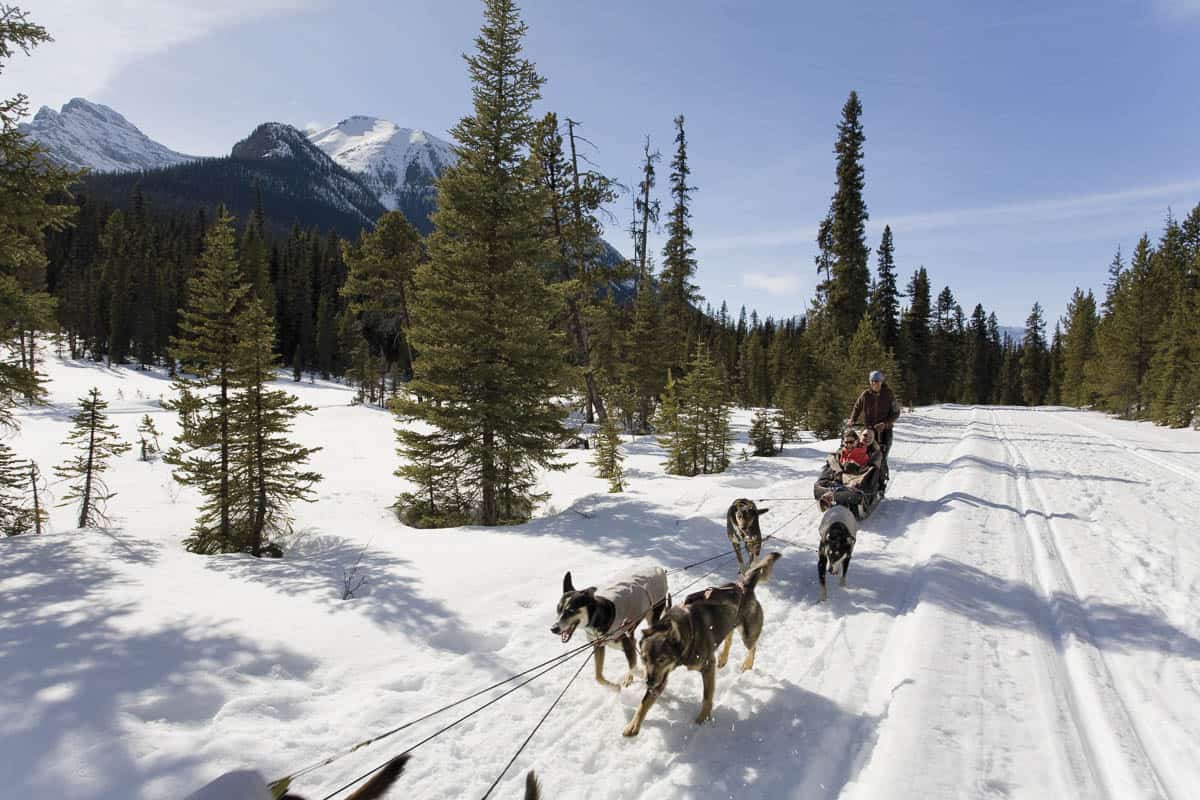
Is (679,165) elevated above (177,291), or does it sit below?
above

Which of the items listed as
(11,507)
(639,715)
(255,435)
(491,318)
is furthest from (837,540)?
(11,507)

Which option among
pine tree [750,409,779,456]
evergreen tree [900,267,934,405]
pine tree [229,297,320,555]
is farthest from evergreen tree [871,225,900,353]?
pine tree [229,297,320,555]

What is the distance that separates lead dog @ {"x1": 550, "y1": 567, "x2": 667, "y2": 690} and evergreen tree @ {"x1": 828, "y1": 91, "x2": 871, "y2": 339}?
35.1 metres

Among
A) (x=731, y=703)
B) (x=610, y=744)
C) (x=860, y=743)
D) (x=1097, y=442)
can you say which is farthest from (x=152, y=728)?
(x=1097, y=442)

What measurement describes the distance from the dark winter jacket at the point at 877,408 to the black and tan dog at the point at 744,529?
509cm

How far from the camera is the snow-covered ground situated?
341 cm

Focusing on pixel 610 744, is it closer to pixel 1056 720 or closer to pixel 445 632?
→ pixel 445 632

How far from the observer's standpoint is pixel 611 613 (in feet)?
13.9

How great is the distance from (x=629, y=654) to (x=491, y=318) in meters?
8.89

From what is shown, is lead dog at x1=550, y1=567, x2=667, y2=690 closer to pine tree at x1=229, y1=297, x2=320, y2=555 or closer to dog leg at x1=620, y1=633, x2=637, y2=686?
dog leg at x1=620, y1=633, x2=637, y2=686

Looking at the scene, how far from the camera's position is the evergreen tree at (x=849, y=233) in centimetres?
3484

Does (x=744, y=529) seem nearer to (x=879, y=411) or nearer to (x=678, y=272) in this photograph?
(x=879, y=411)

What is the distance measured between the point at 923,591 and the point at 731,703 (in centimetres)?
333

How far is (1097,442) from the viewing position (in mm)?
20359
